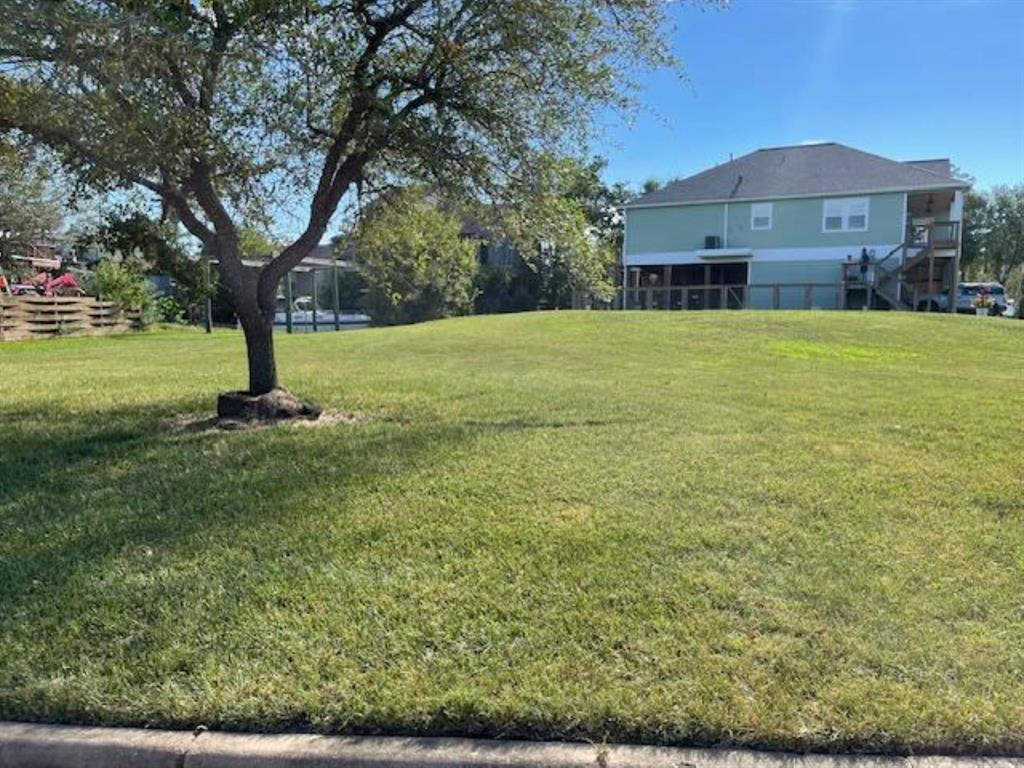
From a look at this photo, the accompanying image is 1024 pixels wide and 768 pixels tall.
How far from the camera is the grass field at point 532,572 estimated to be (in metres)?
2.91

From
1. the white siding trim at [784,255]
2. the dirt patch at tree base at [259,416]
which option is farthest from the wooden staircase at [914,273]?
the dirt patch at tree base at [259,416]

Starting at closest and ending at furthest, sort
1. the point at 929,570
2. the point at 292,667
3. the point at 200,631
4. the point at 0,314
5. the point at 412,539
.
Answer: the point at 292,667 → the point at 200,631 → the point at 929,570 → the point at 412,539 → the point at 0,314

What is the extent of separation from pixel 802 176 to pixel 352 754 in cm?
3448

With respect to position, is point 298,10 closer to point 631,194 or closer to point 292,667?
point 292,667

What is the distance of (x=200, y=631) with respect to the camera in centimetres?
343

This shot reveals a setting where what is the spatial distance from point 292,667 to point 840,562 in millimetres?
2739

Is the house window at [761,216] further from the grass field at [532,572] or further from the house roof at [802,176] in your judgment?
the grass field at [532,572]

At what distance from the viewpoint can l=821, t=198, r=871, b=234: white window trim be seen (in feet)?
102

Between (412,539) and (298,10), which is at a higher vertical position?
(298,10)

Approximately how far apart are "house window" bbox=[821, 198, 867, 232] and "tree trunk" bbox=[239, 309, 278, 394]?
29012 mm

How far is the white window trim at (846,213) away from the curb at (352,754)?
31896mm

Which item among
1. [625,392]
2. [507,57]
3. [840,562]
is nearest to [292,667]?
[840,562]

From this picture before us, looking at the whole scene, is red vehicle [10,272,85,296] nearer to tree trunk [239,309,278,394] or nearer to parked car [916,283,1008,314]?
tree trunk [239,309,278,394]

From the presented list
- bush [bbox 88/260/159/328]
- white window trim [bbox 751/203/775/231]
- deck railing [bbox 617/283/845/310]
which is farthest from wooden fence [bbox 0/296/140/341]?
white window trim [bbox 751/203/775/231]
